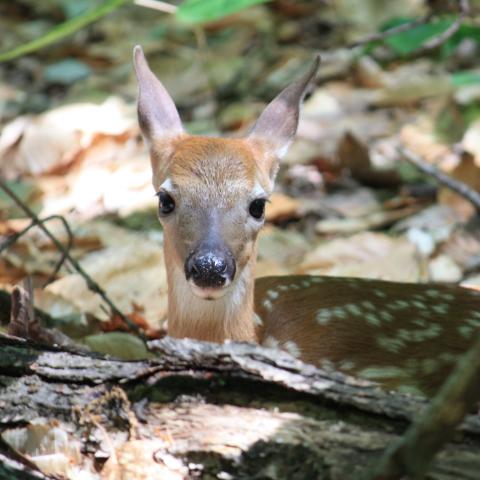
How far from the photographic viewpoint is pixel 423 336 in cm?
307

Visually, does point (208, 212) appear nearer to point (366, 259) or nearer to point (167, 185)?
point (167, 185)

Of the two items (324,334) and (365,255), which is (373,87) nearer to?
(365,255)

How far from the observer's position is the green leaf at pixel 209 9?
10.3 ft

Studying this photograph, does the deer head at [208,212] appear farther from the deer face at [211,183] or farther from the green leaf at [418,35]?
the green leaf at [418,35]

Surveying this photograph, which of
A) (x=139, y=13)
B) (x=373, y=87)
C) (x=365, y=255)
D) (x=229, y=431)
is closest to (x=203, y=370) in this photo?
(x=229, y=431)

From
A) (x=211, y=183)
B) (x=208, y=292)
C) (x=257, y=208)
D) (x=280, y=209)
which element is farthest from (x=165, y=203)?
(x=280, y=209)

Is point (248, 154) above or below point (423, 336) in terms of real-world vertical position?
above

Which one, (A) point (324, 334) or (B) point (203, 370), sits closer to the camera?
(B) point (203, 370)

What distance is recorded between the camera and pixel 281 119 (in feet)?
11.0

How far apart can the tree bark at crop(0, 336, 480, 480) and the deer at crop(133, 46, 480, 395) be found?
694 mm

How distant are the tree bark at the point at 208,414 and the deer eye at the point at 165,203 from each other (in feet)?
3.18

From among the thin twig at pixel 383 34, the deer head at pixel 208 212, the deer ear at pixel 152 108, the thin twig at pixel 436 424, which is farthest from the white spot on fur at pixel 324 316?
the thin twig at pixel 436 424

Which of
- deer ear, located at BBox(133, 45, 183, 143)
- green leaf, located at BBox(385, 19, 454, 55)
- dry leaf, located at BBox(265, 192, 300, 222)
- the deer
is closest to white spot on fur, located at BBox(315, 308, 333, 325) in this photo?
the deer

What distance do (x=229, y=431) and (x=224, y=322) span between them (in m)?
1.13
